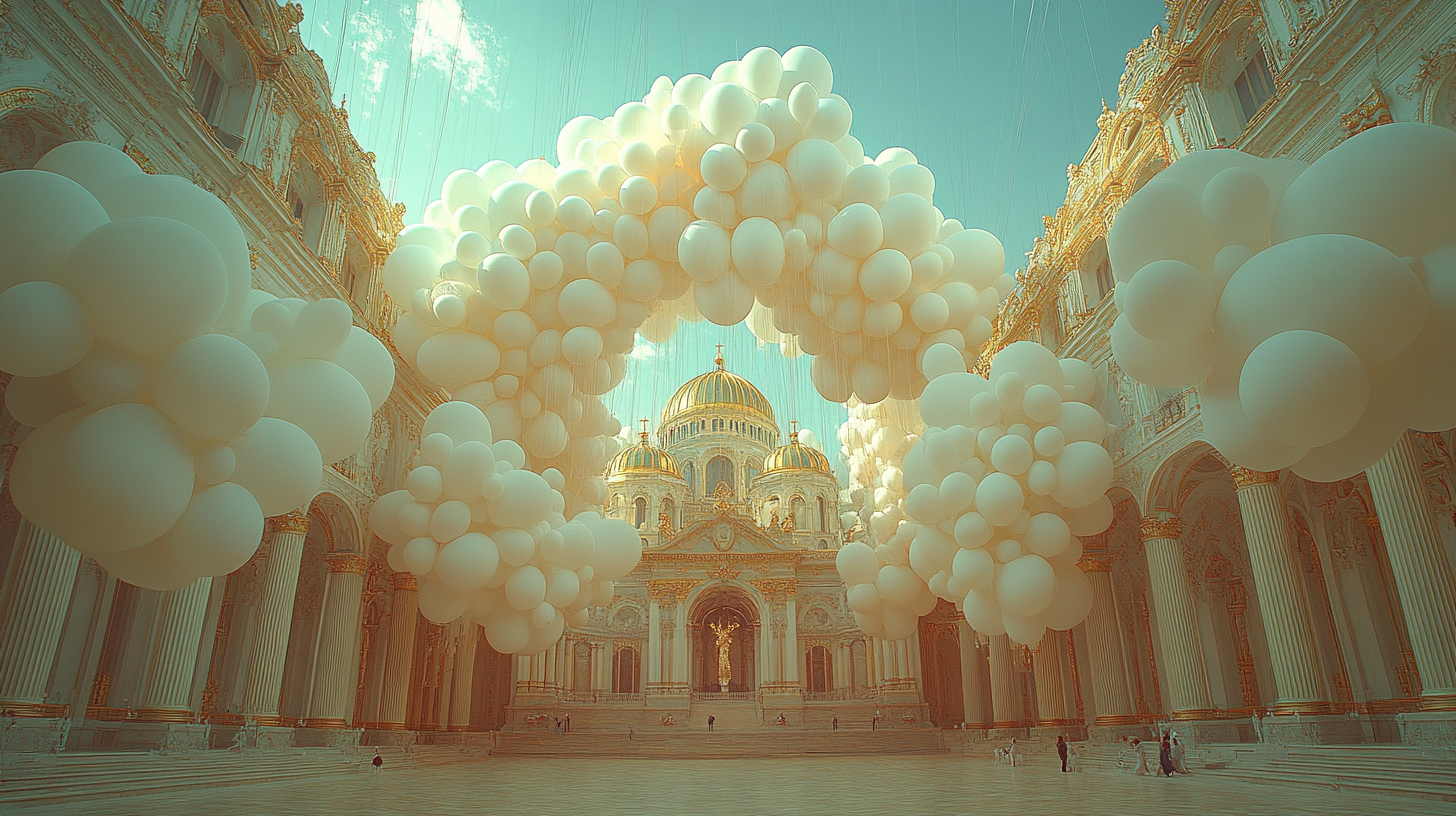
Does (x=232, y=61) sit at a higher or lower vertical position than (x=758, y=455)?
lower

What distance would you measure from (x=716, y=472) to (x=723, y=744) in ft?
98.4

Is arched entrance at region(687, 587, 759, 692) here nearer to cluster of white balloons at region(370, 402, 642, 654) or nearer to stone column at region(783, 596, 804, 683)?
stone column at region(783, 596, 804, 683)

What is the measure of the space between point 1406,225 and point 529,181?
11.8 metres

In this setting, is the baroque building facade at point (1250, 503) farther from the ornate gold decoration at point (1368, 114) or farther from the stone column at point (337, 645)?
the stone column at point (337, 645)

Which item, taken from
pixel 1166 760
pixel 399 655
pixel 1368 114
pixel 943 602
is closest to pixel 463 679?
pixel 399 655

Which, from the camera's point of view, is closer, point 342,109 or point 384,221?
point 342,109

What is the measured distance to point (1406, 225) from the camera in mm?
5504

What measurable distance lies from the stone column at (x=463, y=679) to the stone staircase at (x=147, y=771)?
9.15 metres

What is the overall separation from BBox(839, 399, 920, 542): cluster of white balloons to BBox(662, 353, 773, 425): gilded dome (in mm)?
33682

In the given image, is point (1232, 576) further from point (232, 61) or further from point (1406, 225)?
point (232, 61)

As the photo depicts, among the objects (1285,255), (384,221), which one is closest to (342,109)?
(384,221)

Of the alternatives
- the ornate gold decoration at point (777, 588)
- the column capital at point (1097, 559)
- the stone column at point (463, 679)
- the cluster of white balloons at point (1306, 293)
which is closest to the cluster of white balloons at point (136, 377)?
the cluster of white balloons at point (1306, 293)

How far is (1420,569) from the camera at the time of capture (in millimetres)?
11156

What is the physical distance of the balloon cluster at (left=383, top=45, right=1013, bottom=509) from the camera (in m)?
11.9
